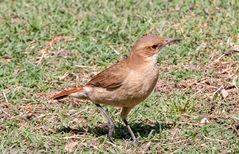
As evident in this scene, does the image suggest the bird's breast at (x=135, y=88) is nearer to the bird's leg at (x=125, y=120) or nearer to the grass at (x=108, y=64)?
the bird's leg at (x=125, y=120)

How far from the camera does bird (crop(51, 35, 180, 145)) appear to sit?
279 inches

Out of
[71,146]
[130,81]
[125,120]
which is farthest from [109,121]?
[130,81]

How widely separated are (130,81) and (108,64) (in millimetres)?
2262

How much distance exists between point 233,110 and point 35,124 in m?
2.22

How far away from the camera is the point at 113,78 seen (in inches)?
286

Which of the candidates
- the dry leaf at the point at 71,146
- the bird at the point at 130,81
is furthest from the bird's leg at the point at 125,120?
the dry leaf at the point at 71,146

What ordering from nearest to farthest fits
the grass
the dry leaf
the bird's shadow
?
1. the dry leaf
2. the grass
3. the bird's shadow

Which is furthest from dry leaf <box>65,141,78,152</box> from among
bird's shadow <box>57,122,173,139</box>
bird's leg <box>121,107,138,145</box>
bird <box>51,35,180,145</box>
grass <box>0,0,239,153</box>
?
bird's leg <box>121,107,138,145</box>

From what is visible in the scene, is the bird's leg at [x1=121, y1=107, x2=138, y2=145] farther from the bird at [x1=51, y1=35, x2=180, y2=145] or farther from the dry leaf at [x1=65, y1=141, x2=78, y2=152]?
the dry leaf at [x1=65, y1=141, x2=78, y2=152]

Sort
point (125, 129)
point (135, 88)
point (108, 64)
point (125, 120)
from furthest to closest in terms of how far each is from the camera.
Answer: point (108, 64)
point (125, 129)
point (125, 120)
point (135, 88)

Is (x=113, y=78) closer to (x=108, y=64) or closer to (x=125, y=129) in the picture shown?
(x=125, y=129)

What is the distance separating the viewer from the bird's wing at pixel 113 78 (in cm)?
720

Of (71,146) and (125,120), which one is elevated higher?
(125,120)

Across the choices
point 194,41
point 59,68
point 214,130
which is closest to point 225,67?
point 194,41
